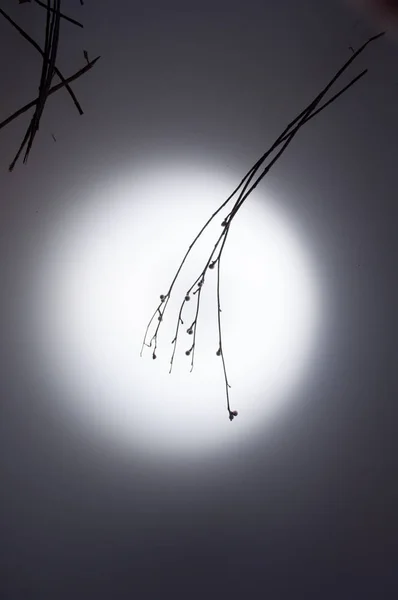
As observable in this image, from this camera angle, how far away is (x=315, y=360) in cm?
67

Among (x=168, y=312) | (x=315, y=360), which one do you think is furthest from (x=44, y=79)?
(x=315, y=360)

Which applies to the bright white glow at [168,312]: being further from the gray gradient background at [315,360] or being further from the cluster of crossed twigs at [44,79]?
the cluster of crossed twigs at [44,79]

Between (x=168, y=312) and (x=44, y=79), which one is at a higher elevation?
(x=44, y=79)

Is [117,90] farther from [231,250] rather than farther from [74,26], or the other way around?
[231,250]

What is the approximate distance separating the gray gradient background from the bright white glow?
0.09 feet

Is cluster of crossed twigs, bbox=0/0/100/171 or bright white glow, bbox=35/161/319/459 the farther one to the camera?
Answer: bright white glow, bbox=35/161/319/459

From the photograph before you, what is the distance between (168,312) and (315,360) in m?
0.18

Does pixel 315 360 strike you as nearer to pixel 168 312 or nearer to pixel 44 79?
pixel 168 312

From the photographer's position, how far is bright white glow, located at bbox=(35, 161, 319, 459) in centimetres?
63

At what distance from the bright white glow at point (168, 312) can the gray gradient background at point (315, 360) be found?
3cm

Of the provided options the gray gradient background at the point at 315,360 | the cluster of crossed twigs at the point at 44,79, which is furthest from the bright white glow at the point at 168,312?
the cluster of crossed twigs at the point at 44,79

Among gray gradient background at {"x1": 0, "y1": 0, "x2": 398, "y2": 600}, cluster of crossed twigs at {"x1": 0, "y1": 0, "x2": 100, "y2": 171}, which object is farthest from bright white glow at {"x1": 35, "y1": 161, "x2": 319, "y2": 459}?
cluster of crossed twigs at {"x1": 0, "y1": 0, "x2": 100, "y2": 171}

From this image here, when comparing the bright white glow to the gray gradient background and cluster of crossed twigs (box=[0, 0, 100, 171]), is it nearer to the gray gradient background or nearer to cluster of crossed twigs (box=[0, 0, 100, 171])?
the gray gradient background

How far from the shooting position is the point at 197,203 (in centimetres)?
64
